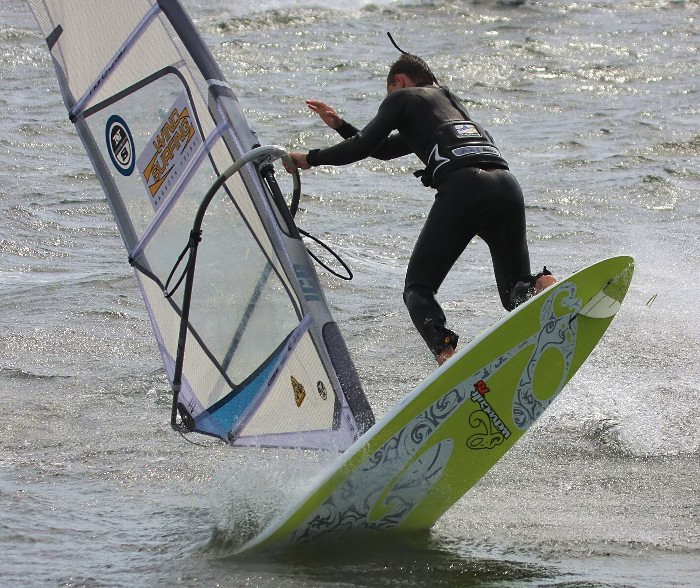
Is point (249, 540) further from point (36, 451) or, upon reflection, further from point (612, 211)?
point (612, 211)

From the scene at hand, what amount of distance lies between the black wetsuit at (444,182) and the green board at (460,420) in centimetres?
49

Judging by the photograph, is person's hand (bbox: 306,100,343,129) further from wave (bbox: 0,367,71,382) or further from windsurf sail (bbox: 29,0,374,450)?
wave (bbox: 0,367,71,382)

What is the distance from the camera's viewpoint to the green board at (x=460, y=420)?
14.6 ft

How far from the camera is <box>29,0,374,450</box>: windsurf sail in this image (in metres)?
4.79

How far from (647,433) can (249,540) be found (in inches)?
89.2

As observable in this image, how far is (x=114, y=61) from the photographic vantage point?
532 centimetres

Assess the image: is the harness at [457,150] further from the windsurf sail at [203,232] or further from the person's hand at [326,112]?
the windsurf sail at [203,232]

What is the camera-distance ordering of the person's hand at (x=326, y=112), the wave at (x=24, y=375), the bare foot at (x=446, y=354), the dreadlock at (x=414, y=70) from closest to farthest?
the bare foot at (x=446, y=354)
the person's hand at (x=326, y=112)
the dreadlock at (x=414, y=70)
the wave at (x=24, y=375)

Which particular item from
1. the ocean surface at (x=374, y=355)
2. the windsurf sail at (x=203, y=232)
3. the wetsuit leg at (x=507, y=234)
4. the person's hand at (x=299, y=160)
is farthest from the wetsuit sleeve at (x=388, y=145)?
the ocean surface at (x=374, y=355)

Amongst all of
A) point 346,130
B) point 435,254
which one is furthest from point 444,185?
point 346,130

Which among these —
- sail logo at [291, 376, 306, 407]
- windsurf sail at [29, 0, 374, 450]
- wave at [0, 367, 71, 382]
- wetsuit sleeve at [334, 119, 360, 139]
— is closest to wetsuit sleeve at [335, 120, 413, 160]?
wetsuit sleeve at [334, 119, 360, 139]

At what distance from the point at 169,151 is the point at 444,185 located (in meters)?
1.15

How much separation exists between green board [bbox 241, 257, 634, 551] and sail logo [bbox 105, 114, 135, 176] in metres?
1.80

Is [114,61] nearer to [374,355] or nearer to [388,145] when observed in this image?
[388,145]
